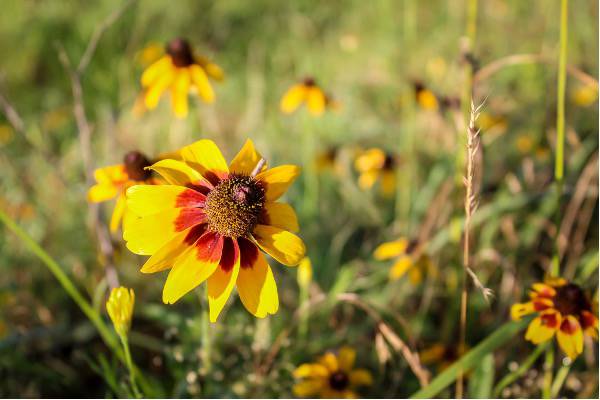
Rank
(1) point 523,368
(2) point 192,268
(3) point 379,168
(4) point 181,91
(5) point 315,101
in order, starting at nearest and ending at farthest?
(2) point 192,268
(1) point 523,368
(4) point 181,91
(5) point 315,101
(3) point 379,168

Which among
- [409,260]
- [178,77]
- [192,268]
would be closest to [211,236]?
[192,268]

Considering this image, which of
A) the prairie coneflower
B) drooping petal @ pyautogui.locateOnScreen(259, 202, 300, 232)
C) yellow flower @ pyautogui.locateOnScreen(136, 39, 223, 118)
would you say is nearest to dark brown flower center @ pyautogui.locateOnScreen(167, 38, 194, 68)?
yellow flower @ pyautogui.locateOnScreen(136, 39, 223, 118)

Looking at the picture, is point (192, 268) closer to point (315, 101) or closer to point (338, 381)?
point (338, 381)

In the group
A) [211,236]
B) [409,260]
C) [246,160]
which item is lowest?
[409,260]

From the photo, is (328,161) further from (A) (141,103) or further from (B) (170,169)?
(B) (170,169)

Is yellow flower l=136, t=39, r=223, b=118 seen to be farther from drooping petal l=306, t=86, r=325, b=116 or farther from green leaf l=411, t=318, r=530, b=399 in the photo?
green leaf l=411, t=318, r=530, b=399

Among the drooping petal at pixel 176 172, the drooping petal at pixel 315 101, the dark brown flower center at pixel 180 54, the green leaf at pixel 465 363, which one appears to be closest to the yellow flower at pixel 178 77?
the dark brown flower center at pixel 180 54
